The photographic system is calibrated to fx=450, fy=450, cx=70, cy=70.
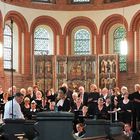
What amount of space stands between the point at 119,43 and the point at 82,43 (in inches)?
79.5

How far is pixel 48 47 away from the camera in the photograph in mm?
24047

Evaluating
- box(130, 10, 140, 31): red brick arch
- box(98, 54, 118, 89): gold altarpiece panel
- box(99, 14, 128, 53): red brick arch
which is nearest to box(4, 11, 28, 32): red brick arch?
box(99, 14, 128, 53): red brick arch

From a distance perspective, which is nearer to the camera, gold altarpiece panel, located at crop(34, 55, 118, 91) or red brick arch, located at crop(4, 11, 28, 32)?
gold altarpiece panel, located at crop(34, 55, 118, 91)

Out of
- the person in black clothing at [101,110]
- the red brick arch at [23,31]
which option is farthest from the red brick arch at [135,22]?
the person in black clothing at [101,110]

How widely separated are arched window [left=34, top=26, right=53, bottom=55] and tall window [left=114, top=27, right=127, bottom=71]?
344 cm

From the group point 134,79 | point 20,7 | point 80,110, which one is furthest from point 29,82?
point 80,110

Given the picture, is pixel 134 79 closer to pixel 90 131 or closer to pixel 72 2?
pixel 72 2

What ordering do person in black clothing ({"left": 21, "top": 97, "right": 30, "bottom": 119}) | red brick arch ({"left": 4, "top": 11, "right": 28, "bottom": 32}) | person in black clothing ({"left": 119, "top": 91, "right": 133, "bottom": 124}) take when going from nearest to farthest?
person in black clothing ({"left": 21, "top": 97, "right": 30, "bottom": 119}) → person in black clothing ({"left": 119, "top": 91, "right": 133, "bottom": 124}) → red brick arch ({"left": 4, "top": 11, "right": 28, "bottom": 32})

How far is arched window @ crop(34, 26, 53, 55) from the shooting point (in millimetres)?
23891

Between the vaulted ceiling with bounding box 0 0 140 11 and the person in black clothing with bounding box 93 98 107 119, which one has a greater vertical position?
the vaulted ceiling with bounding box 0 0 140 11

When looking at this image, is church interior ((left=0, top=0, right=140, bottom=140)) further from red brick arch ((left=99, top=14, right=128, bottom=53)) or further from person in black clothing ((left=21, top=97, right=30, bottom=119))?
person in black clothing ((left=21, top=97, right=30, bottom=119))

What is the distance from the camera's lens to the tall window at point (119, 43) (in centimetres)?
2295

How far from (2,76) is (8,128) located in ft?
51.6

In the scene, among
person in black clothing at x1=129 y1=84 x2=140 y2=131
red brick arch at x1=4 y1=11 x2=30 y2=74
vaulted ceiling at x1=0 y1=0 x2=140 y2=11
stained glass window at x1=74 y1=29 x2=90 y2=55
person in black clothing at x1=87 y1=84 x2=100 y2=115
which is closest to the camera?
person in black clothing at x1=87 y1=84 x2=100 y2=115
